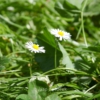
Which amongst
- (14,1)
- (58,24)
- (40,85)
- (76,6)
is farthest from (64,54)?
(14,1)

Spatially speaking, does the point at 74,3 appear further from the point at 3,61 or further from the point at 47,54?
the point at 3,61

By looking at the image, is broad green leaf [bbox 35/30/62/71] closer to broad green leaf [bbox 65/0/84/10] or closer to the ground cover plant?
the ground cover plant

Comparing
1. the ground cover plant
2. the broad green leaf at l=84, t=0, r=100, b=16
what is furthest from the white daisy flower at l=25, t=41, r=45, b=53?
the broad green leaf at l=84, t=0, r=100, b=16

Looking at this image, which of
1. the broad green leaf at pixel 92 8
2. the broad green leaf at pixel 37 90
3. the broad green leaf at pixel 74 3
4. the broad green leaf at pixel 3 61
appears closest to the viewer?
the broad green leaf at pixel 37 90

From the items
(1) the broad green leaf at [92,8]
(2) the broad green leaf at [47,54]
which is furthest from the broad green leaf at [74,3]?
(2) the broad green leaf at [47,54]

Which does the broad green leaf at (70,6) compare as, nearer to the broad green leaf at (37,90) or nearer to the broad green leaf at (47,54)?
the broad green leaf at (47,54)

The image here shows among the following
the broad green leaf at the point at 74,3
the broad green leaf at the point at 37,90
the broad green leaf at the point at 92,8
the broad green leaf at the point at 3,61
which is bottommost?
the broad green leaf at the point at 37,90

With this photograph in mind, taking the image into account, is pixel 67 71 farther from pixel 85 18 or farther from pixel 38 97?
pixel 85 18
